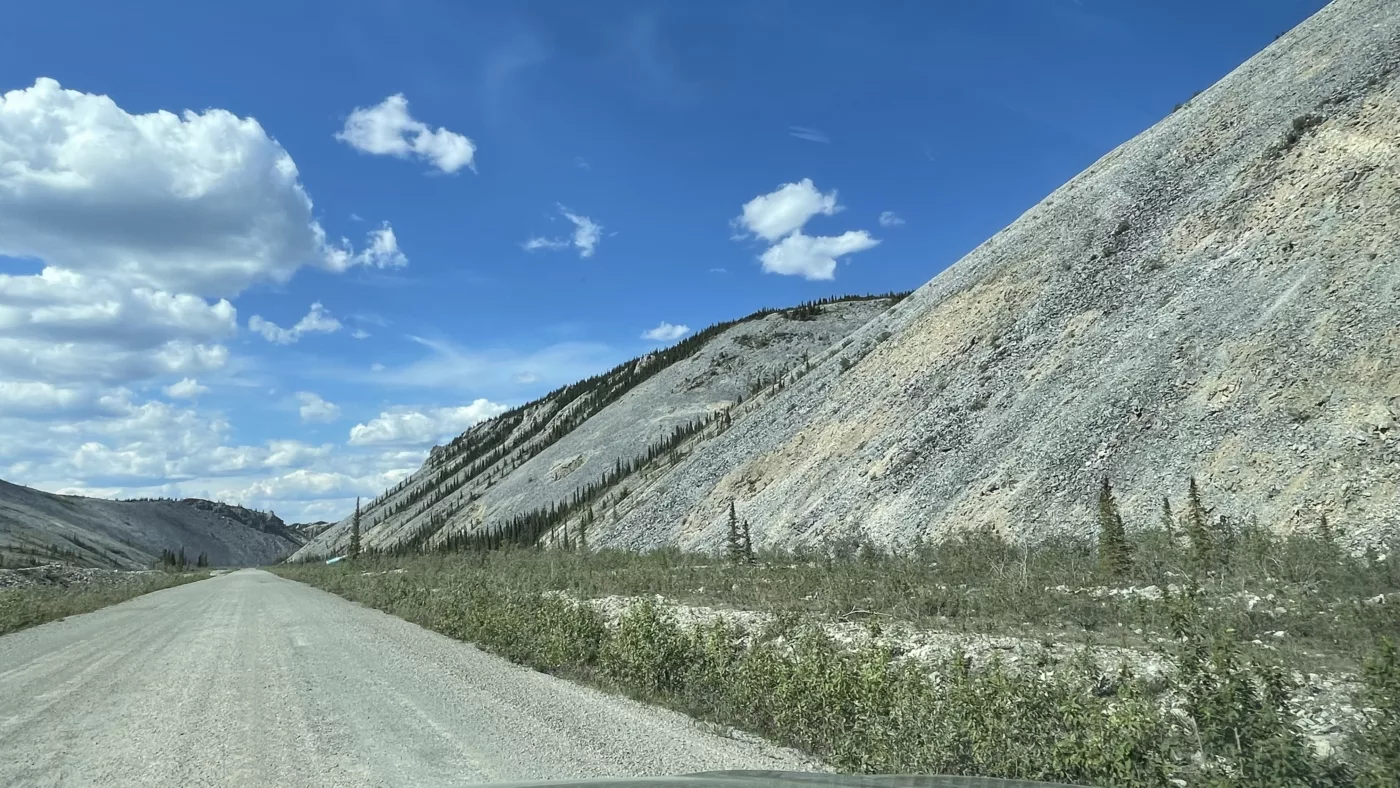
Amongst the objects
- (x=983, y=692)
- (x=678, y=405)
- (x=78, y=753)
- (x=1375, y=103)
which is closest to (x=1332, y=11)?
(x=1375, y=103)

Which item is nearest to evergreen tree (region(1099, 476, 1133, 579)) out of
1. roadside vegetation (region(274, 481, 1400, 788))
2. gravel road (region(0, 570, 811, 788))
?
roadside vegetation (region(274, 481, 1400, 788))

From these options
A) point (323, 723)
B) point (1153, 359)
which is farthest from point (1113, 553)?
point (323, 723)

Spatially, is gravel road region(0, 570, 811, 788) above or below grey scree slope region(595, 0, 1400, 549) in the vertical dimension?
below

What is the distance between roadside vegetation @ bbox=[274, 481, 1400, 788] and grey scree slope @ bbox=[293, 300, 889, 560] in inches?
2556

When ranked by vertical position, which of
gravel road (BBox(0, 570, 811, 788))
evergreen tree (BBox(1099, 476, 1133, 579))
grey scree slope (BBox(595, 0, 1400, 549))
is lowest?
gravel road (BBox(0, 570, 811, 788))

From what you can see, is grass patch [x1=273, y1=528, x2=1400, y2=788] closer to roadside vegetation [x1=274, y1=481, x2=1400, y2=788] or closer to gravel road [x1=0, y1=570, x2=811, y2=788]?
roadside vegetation [x1=274, y1=481, x2=1400, y2=788]

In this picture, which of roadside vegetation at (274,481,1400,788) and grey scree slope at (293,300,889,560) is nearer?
roadside vegetation at (274,481,1400,788)

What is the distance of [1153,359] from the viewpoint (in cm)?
2372

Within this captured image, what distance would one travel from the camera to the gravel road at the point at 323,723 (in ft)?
23.0

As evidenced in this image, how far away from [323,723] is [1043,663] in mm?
7715

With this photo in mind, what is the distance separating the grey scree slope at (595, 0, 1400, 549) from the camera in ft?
60.3

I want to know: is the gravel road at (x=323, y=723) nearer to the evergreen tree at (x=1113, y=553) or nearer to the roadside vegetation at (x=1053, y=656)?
the roadside vegetation at (x=1053, y=656)

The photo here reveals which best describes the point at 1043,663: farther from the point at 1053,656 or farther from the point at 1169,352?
the point at 1169,352

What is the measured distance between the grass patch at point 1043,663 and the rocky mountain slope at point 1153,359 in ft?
12.0
